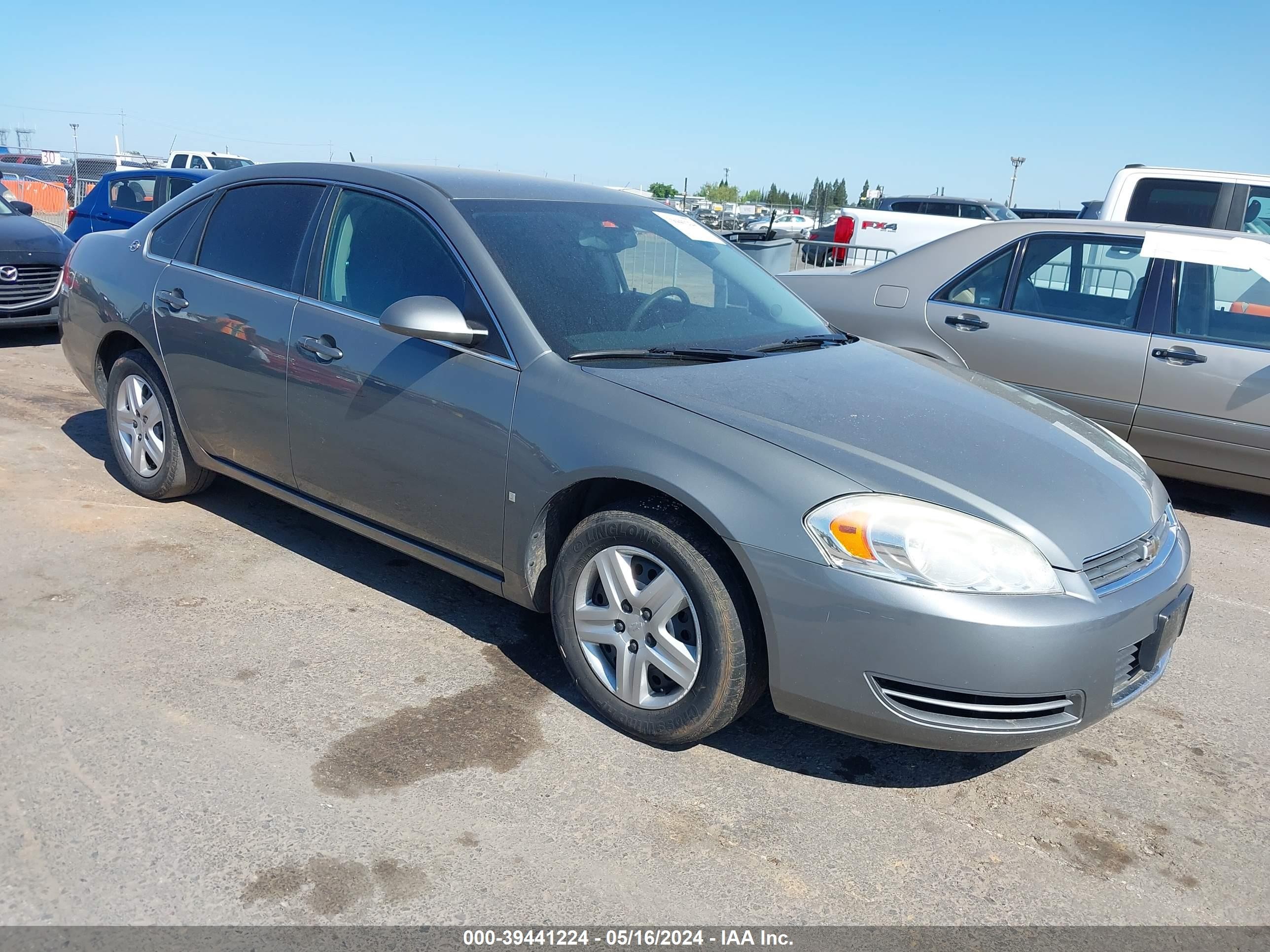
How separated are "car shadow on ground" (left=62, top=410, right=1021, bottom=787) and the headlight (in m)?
0.76

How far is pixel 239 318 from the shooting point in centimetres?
414

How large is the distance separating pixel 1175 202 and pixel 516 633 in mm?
7092

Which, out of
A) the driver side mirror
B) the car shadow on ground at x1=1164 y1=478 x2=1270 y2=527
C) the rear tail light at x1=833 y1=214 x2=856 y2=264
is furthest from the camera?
the rear tail light at x1=833 y1=214 x2=856 y2=264

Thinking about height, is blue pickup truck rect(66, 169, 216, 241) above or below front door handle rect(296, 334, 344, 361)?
above

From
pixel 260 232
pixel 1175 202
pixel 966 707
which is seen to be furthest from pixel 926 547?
pixel 1175 202

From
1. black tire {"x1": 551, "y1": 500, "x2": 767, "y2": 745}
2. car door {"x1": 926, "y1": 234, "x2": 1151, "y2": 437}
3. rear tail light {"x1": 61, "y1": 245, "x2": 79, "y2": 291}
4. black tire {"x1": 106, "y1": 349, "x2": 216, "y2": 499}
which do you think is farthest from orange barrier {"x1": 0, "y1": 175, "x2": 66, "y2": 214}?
black tire {"x1": 551, "y1": 500, "x2": 767, "y2": 745}

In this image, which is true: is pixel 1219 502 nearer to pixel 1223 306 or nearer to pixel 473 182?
pixel 1223 306

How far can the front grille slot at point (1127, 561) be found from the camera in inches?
109

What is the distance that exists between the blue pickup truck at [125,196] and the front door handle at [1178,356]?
10409 millimetres

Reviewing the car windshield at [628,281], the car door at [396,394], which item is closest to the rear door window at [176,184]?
the car door at [396,394]

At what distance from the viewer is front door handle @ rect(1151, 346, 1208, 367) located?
5477mm

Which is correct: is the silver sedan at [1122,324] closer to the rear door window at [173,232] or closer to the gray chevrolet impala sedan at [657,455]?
the gray chevrolet impala sedan at [657,455]

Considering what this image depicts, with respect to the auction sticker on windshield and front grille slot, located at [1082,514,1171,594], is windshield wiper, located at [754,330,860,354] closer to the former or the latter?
the auction sticker on windshield

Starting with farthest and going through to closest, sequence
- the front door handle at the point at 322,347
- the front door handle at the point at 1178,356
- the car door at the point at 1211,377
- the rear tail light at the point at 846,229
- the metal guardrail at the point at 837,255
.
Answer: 1. the rear tail light at the point at 846,229
2. the metal guardrail at the point at 837,255
3. the front door handle at the point at 1178,356
4. the car door at the point at 1211,377
5. the front door handle at the point at 322,347
